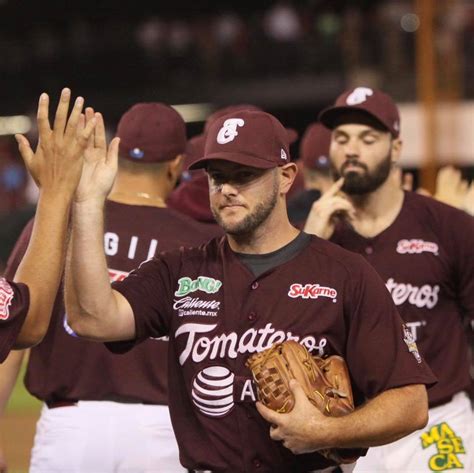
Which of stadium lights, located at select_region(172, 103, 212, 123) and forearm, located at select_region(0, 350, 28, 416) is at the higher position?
forearm, located at select_region(0, 350, 28, 416)

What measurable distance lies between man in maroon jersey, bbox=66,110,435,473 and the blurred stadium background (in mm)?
14054

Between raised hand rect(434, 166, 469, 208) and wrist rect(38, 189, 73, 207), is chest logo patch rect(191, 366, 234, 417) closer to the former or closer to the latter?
wrist rect(38, 189, 73, 207)

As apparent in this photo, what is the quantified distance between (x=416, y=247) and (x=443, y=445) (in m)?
0.94

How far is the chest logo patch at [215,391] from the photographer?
4.11 m

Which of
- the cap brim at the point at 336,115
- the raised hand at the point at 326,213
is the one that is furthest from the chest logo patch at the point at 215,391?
the cap brim at the point at 336,115

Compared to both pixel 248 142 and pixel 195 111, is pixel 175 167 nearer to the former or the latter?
pixel 248 142

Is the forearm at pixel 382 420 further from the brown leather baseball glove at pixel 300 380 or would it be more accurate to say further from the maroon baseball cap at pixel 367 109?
the maroon baseball cap at pixel 367 109

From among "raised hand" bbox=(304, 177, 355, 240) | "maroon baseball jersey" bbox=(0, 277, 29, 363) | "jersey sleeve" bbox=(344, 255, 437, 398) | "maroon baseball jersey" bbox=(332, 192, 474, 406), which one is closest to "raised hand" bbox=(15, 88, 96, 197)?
"maroon baseball jersey" bbox=(0, 277, 29, 363)

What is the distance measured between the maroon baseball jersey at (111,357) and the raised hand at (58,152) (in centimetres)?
139

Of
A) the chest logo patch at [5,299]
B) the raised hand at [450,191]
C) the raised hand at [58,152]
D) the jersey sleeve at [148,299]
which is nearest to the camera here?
the chest logo patch at [5,299]

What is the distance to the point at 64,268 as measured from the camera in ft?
13.6

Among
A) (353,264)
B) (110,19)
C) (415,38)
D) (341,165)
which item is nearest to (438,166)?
(415,38)

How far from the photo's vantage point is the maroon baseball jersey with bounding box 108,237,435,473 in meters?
4.03

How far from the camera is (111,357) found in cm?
529
